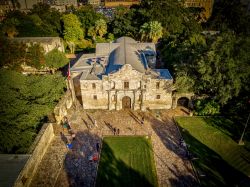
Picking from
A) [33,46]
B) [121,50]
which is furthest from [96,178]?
[33,46]

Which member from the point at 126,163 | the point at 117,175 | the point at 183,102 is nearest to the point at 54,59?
the point at 183,102

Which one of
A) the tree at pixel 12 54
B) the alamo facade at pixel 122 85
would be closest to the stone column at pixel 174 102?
the alamo facade at pixel 122 85

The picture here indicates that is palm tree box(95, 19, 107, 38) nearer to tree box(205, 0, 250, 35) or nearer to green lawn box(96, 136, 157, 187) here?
tree box(205, 0, 250, 35)

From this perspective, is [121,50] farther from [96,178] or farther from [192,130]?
[96,178]

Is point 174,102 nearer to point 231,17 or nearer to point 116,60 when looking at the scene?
point 116,60

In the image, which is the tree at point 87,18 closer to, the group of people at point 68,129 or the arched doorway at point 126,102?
the arched doorway at point 126,102
